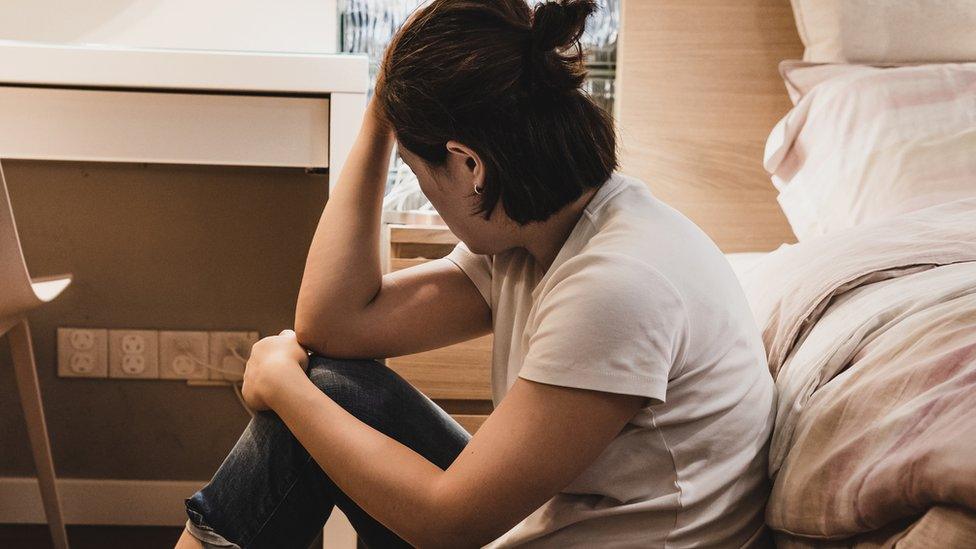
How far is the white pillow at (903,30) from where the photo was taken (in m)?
1.44

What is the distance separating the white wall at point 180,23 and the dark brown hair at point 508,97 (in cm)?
106

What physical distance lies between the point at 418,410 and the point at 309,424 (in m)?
0.16

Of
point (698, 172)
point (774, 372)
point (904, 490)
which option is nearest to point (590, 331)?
point (904, 490)

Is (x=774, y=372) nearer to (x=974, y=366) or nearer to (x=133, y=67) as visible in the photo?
(x=974, y=366)

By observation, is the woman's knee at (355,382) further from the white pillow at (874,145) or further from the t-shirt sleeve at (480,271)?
the white pillow at (874,145)

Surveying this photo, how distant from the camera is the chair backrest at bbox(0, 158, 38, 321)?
1136 millimetres

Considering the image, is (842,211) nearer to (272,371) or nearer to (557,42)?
(557,42)

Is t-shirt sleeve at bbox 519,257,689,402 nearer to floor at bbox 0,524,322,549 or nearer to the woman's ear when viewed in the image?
the woman's ear

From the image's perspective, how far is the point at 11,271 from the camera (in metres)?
1.18

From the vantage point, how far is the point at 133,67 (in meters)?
1.10

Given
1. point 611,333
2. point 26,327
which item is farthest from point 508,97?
point 26,327

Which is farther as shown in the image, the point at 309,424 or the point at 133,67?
the point at 133,67

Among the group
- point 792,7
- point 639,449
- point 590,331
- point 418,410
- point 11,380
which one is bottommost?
point 11,380

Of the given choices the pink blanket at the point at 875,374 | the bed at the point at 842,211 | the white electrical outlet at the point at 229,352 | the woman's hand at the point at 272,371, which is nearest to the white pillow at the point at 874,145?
the bed at the point at 842,211
